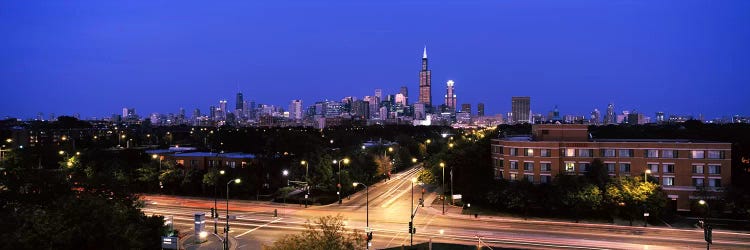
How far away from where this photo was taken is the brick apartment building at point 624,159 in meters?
70.6

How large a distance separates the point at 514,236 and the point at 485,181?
917 inches

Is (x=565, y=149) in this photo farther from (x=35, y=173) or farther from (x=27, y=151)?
(x=27, y=151)

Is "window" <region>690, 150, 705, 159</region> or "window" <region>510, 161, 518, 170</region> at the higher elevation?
"window" <region>690, 150, 705, 159</region>

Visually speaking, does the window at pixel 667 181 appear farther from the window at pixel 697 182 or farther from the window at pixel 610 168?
the window at pixel 610 168

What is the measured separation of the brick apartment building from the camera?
70.6 metres

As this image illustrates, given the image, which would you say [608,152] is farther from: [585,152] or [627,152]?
[585,152]

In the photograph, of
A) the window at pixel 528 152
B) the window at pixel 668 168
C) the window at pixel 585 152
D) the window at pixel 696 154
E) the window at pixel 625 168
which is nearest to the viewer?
the window at pixel 696 154

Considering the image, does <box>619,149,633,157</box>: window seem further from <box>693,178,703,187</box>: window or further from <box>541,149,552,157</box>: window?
<box>541,149,552,157</box>: window

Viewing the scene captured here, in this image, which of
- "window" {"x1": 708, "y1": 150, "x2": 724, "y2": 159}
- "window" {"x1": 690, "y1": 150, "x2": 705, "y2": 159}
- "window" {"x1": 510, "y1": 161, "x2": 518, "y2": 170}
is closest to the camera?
"window" {"x1": 708, "y1": 150, "x2": 724, "y2": 159}

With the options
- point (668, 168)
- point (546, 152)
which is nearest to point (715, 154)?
point (668, 168)

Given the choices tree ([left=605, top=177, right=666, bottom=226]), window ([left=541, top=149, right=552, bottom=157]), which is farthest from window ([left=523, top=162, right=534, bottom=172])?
tree ([left=605, top=177, right=666, bottom=226])

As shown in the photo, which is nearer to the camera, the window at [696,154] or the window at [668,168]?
the window at [696,154]

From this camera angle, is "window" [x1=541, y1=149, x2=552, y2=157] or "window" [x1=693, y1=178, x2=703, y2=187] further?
"window" [x1=541, y1=149, x2=552, y2=157]

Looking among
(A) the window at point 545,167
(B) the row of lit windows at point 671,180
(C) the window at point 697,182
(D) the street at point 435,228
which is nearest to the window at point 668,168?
(B) the row of lit windows at point 671,180
